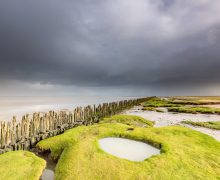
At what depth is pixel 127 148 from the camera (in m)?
9.01

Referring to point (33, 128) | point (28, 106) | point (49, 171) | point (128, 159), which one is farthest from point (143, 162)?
point (28, 106)

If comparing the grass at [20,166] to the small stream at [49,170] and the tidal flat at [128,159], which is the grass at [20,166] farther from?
the small stream at [49,170]

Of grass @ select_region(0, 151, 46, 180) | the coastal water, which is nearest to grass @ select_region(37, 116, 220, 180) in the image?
grass @ select_region(0, 151, 46, 180)

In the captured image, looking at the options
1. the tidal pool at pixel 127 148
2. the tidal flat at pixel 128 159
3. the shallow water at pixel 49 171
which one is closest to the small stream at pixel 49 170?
the shallow water at pixel 49 171

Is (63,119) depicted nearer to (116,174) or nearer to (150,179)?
(116,174)

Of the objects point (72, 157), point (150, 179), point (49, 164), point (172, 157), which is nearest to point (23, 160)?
→ point (49, 164)

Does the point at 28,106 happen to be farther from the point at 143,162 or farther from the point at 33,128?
the point at 143,162

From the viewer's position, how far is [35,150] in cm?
1012

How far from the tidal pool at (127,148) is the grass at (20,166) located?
9.36 feet

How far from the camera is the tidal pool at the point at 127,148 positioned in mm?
8095

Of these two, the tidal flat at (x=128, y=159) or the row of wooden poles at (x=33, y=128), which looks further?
the row of wooden poles at (x=33, y=128)

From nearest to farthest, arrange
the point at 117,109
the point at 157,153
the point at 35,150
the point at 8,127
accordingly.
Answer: the point at 157,153
the point at 8,127
the point at 35,150
the point at 117,109

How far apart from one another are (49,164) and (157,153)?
4573 mm

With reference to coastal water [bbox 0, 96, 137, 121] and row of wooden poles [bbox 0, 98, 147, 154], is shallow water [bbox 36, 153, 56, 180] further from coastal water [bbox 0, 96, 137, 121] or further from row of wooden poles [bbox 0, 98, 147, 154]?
coastal water [bbox 0, 96, 137, 121]
